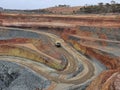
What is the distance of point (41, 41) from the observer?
7956 centimetres

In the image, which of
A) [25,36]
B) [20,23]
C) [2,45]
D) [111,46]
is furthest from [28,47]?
[20,23]

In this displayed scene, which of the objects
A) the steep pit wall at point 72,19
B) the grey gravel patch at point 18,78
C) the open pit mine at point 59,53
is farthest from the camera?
the steep pit wall at point 72,19

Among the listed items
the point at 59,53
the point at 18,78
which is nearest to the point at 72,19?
the point at 59,53

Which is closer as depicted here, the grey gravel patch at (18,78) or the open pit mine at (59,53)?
the grey gravel patch at (18,78)

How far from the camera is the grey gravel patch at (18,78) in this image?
51.6m

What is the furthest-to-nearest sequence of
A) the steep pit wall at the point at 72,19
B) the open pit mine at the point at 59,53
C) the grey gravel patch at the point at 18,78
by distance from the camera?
the steep pit wall at the point at 72,19, the open pit mine at the point at 59,53, the grey gravel patch at the point at 18,78

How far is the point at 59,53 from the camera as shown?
70.9 meters

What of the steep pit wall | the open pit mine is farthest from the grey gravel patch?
the steep pit wall

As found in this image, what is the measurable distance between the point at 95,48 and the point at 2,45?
19.8m

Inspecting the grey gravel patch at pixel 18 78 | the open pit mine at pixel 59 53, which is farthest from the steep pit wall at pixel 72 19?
the grey gravel patch at pixel 18 78

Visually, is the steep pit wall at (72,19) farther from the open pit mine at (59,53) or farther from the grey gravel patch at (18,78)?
the grey gravel patch at (18,78)

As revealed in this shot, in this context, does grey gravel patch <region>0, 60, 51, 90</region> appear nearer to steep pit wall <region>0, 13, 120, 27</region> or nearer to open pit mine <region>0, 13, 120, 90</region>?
open pit mine <region>0, 13, 120, 90</region>

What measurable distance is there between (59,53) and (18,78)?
17495 millimetres

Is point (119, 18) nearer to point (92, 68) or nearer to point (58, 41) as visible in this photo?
point (58, 41)
